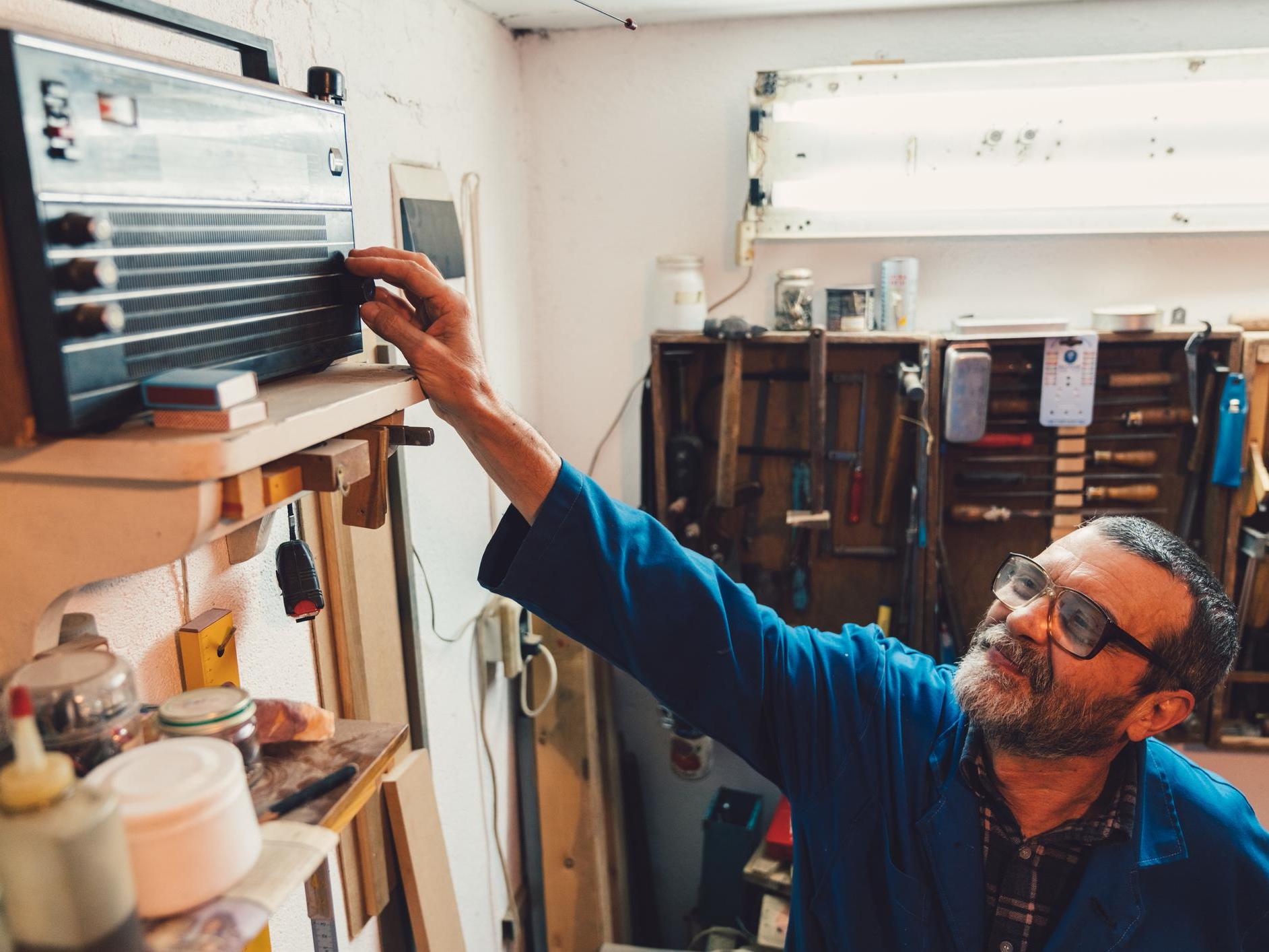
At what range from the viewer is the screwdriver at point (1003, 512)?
96.9 inches

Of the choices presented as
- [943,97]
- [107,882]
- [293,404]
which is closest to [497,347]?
[943,97]

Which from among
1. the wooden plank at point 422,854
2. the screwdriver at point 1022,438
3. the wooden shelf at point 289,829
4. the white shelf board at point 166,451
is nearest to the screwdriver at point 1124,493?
the screwdriver at point 1022,438

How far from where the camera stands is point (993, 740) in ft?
4.56

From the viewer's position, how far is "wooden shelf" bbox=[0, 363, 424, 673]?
616 millimetres

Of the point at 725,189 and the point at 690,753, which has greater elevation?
the point at 725,189

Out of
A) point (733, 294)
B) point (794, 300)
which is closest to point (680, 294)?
point (733, 294)

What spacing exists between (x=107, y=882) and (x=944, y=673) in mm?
1370

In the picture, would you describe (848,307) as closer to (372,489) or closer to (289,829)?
(372,489)

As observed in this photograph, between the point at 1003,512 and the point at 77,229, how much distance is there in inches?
91.2

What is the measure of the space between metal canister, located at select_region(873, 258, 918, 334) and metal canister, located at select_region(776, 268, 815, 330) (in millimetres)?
201

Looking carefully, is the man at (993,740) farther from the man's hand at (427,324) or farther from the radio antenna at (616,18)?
the radio antenna at (616,18)

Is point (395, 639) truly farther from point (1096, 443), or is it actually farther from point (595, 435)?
point (1096, 443)

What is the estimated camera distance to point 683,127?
2510 mm

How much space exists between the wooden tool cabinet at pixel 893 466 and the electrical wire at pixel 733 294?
121mm
